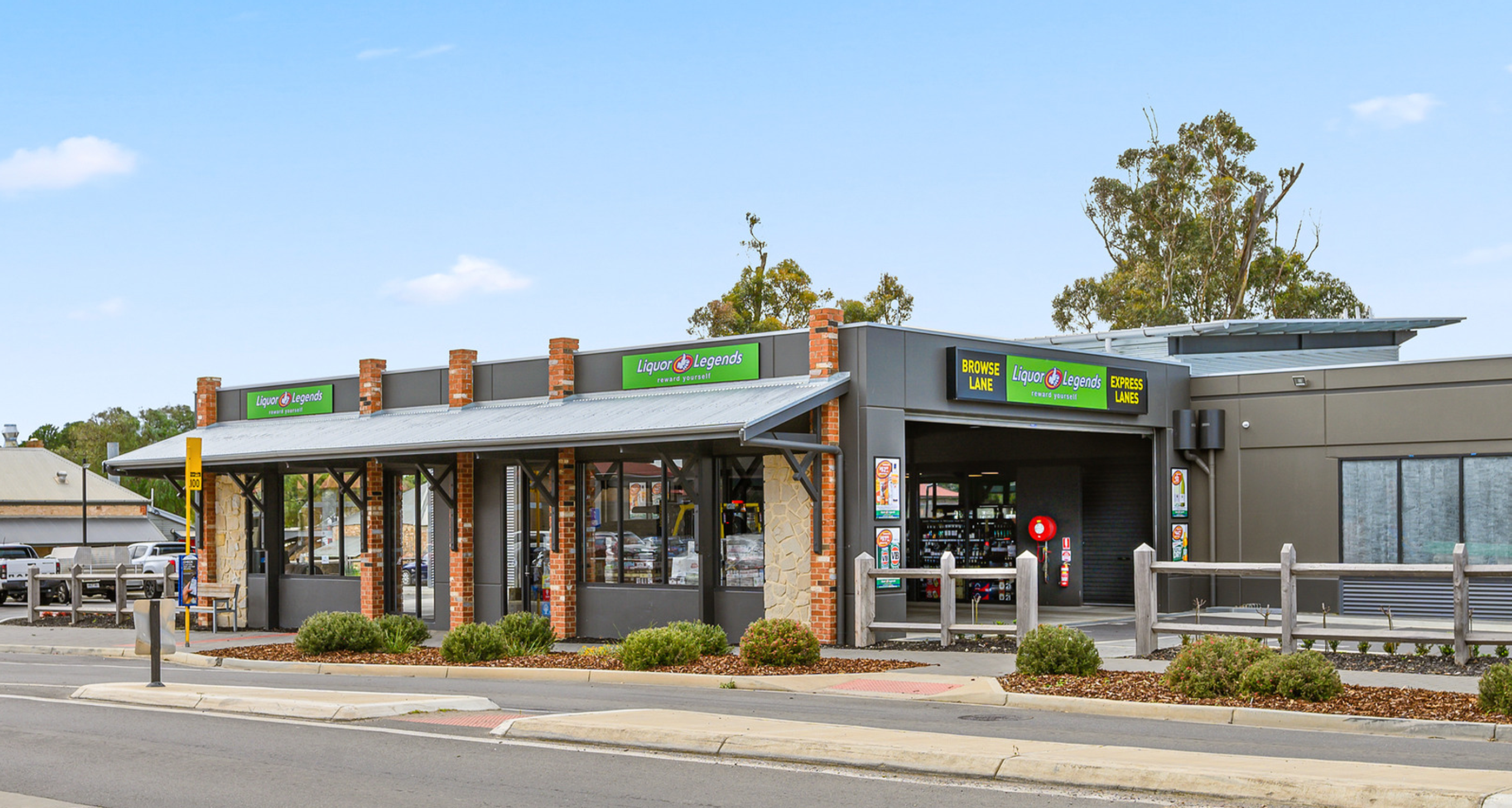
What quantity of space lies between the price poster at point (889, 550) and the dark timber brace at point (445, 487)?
7942 mm

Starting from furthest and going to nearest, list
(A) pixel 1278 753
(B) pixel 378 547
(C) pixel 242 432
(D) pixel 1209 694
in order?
(C) pixel 242 432 < (B) pixel 378 547 < (D) pixel 1209 694 < (A) pixel 1278 753

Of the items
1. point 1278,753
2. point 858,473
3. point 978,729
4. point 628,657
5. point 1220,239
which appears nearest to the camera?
point 1278,753

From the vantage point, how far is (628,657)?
18.1 m

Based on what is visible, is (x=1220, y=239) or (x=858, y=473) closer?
(x=858, y=473)

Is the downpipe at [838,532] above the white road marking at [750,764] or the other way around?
above

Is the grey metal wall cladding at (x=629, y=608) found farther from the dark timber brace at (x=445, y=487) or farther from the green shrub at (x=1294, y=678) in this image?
the green shrub at (x=1294, y=678)

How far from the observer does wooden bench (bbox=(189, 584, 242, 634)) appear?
2753cm

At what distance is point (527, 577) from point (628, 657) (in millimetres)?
7496

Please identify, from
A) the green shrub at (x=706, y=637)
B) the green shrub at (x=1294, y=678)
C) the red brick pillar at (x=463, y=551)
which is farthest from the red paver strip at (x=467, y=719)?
the red brick pillar at (x=463, y=551)

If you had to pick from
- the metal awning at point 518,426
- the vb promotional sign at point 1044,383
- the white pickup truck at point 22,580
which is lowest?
the white pickup truck at point 22,580

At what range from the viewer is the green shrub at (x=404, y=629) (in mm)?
21906

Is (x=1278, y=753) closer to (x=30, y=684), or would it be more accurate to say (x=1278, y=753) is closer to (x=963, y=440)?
(x=30, y=684)

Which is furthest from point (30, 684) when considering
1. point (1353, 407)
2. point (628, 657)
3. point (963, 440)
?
point (1353, 407)

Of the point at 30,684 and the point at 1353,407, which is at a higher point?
the point at 1353,407
